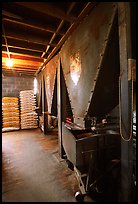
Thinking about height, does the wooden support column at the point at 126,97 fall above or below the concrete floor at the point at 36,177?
above

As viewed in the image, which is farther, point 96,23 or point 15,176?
A: point 15,176

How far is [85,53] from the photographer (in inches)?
79.0

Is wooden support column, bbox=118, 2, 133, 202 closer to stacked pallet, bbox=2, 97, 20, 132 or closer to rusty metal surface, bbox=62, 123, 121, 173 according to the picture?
rusty metal surface, bbox=62, 123, 121, 173

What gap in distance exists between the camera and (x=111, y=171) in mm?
1675

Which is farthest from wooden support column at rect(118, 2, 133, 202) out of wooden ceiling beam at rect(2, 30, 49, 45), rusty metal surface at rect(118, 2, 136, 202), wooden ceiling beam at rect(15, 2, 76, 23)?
wooden ceiling beam at rect(2, 30, 49, 45)

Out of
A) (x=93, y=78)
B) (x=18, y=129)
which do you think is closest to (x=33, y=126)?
(x=18, y=129)

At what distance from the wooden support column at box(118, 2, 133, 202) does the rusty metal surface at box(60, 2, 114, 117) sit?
22 centimetres

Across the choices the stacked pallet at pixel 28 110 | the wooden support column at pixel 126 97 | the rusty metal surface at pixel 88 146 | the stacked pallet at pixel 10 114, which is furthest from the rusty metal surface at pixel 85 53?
the stacked pallet at pixel 10 114

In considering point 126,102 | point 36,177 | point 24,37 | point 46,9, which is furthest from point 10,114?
point 126,102

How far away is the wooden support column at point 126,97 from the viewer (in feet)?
4.41

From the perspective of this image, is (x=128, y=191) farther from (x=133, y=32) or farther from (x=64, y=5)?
(x=64, y=5)

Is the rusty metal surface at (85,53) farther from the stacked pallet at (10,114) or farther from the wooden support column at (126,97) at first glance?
the stacked pallet at (10,114)

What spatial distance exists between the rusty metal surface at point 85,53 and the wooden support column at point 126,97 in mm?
217

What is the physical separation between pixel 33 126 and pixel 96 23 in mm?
5691
